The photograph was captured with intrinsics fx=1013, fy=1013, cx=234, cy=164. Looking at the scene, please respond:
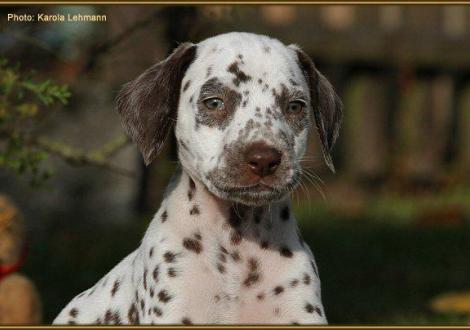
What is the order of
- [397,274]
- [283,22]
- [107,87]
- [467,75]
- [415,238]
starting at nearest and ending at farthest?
[397,274] < [415,238] < [107,87] < [283,22] < [467,75]

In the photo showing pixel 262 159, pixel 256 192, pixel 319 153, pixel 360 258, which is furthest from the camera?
pixel 319 153

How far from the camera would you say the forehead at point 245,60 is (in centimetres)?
629

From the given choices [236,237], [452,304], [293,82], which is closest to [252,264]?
[236,237]

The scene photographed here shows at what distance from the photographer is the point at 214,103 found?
6.26 meters

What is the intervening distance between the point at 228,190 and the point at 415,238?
7651 millimetres

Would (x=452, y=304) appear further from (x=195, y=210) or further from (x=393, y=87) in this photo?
(x=393, y=87)

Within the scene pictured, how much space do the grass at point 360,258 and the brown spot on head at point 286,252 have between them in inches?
109

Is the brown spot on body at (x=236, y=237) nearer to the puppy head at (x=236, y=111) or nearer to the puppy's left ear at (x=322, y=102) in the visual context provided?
the puppy head at (x=236, y=111)

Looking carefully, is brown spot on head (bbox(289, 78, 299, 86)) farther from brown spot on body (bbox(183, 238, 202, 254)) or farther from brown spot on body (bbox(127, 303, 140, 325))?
brown spot on body (bbox(127, 303, 140, 325))

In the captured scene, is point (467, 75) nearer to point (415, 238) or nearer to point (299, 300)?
point (415, 238)

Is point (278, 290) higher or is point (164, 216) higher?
point (164, 216)

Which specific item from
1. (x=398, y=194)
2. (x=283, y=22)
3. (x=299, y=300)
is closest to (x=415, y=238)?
(x=398, y=194)

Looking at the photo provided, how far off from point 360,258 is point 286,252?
19.7ft

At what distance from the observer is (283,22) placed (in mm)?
16641
